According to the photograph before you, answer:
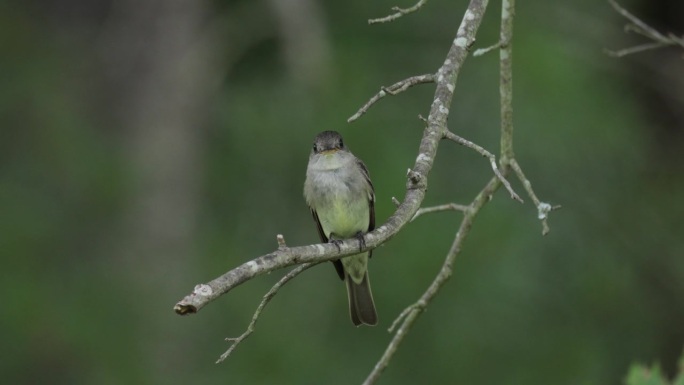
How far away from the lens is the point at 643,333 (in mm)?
9438

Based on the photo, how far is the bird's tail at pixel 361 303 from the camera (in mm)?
5902

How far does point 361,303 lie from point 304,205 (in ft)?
9.91

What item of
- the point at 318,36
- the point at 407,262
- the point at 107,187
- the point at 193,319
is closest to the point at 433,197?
the point at 407,262

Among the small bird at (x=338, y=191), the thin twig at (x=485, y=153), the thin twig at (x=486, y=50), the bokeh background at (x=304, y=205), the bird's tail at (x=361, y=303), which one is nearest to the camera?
the thin twig at (x=485, y=153)

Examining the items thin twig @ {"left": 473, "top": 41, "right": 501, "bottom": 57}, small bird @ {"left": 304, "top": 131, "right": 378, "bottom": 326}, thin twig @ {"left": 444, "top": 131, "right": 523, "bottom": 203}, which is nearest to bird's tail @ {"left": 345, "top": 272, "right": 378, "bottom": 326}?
small bird @ {"left": 304, "top": 131, "right": 378, "bottom": 326}

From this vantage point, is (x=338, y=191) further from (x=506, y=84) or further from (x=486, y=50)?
(x=486, y=50)

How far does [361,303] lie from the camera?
610 centimetres

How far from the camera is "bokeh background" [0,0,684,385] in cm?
878

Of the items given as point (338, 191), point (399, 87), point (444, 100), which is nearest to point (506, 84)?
point (444, 100)

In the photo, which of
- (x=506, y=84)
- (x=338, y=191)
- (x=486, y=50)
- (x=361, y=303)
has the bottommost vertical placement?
(x=361, y=303)

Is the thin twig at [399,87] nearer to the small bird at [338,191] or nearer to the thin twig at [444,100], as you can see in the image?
the thin twig at [444,100]

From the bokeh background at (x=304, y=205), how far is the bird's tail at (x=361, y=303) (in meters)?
1.87

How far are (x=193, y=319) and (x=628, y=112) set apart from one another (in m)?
4.02

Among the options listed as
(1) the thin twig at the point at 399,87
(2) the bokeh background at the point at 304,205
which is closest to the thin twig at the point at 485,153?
(1) the thin twig at the point at 399,87
